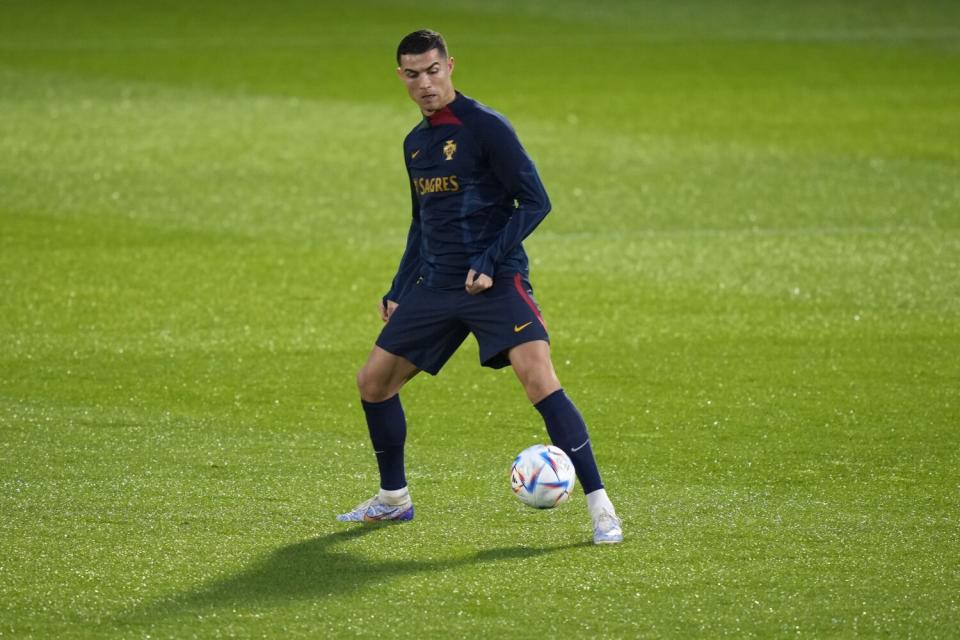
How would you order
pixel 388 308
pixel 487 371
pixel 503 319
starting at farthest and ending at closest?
pixel 487 371
pixel 388 308
pixel 503 319

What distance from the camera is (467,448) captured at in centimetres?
779

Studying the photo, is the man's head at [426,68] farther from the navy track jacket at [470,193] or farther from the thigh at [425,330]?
the thigh at [425,330]

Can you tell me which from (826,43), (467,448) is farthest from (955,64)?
(467,448)

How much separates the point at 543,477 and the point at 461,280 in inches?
36.3

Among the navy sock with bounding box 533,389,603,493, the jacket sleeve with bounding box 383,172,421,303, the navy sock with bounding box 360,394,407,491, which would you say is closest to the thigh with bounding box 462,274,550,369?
the navy sock with bounding box 533,389,603,493

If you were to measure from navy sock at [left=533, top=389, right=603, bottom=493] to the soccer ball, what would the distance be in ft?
0.15

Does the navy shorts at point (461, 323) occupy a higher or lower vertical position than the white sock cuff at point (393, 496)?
higher

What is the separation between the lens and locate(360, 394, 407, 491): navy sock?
666cm

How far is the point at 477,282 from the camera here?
20.5ft

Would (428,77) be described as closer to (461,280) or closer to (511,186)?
(511,186)

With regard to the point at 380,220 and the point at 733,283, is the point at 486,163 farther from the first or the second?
the point at 380,220

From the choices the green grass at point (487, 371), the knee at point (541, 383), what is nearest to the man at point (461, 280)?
the knee at point (541, 383)

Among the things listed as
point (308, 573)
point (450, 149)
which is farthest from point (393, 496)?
point (450, 149)

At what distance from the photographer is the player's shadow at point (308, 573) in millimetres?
5691
